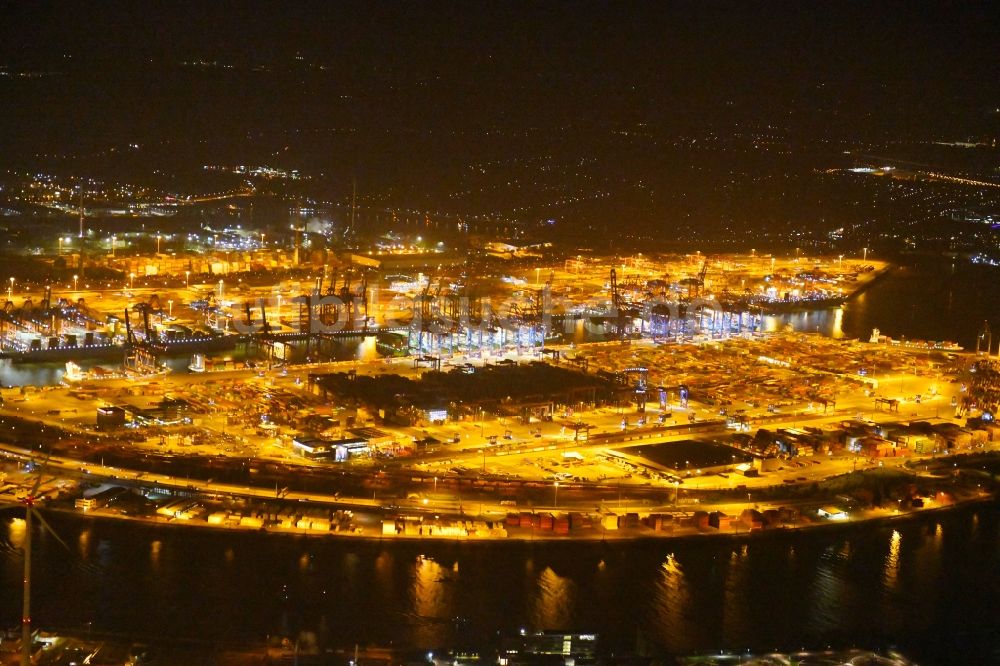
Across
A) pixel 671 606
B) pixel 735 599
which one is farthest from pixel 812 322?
pixel 671 606

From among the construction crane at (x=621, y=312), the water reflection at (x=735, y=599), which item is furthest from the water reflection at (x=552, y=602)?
the construction crane at (x=621, y=312)

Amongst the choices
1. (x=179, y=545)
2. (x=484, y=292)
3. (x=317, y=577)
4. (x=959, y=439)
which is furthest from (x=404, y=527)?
(x=484, y=292)

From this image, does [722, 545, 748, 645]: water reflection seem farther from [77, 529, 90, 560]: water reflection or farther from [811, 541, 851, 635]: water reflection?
[77, 529, 90, 560]: water reflection

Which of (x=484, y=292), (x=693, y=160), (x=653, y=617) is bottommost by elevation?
(x=653, y=617)

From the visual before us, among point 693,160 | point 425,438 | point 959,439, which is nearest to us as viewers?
point 425,438

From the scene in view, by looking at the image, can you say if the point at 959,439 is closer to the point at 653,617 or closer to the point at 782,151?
the point at 653,617

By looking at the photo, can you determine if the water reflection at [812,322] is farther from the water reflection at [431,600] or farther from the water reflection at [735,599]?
the water reflection at [431,600]

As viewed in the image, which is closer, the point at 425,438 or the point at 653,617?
the point at 653,617
